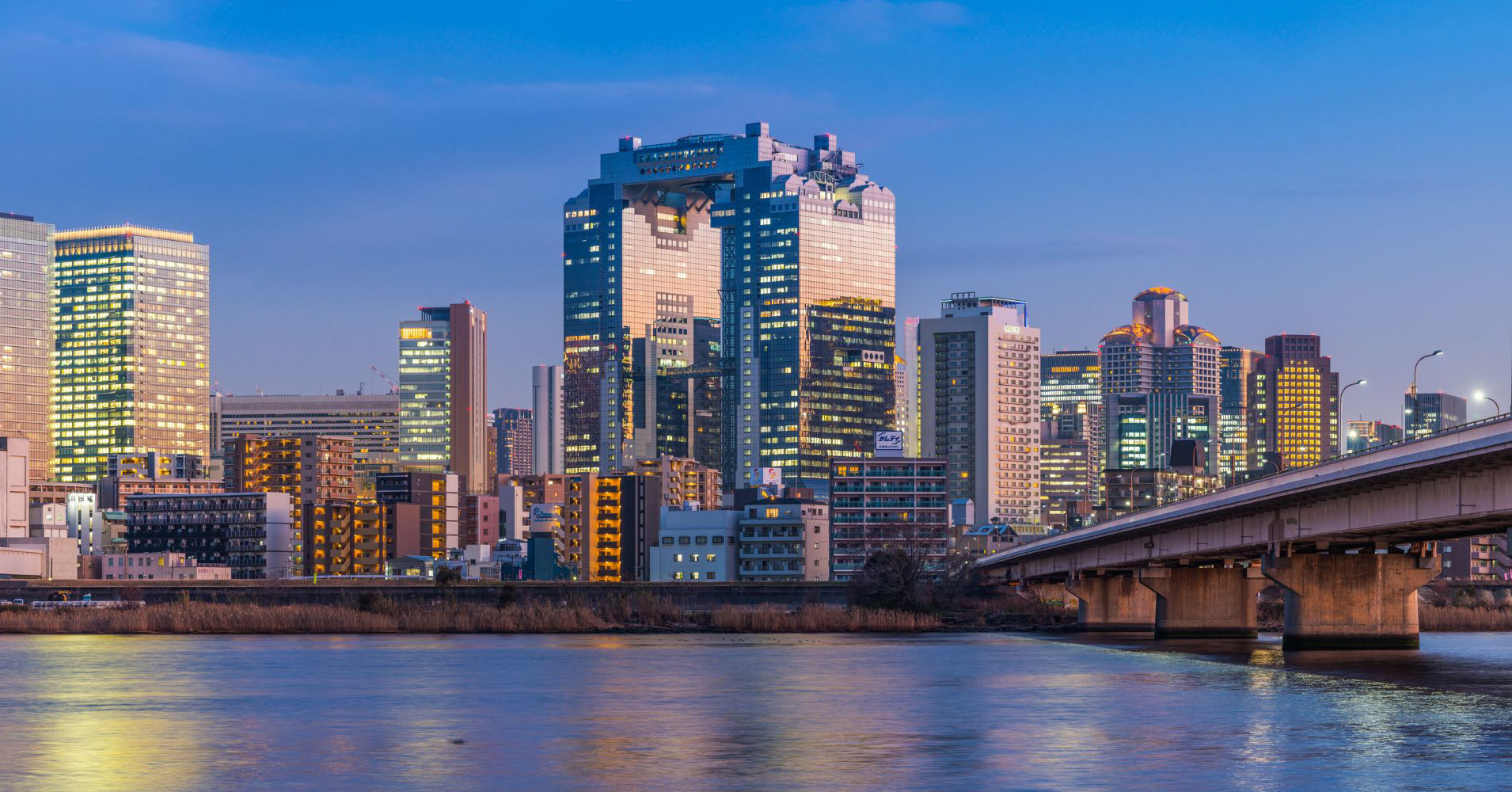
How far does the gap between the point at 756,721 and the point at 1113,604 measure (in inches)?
3503

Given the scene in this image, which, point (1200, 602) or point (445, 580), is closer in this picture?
point (1200, 602)

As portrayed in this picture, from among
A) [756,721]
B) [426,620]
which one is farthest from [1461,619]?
[756,721]

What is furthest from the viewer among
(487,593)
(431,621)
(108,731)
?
(487,593)

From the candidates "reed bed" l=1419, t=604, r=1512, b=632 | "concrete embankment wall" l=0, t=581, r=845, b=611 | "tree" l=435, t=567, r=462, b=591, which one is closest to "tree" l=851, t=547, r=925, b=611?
"concrete embankment wall" l=0, t=581, r=845, b=611

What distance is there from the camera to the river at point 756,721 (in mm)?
42719

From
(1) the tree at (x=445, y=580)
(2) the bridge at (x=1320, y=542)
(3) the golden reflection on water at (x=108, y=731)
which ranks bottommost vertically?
(1) the tree at (x=445, y=580)

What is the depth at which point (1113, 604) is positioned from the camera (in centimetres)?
14238

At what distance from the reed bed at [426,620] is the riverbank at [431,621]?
54 millimetres

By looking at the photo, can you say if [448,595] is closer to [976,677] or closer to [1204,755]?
[976,677]

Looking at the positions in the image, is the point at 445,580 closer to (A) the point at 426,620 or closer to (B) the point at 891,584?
(A) the point at 426,620

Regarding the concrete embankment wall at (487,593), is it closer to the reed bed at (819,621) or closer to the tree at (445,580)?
the tree at (445,580)

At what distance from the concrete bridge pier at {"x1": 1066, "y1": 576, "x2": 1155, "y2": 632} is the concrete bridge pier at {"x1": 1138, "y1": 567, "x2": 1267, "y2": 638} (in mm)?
19123

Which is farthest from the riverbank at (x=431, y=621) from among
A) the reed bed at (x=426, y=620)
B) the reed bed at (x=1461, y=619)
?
the reed bed at (x=1461, y=619)

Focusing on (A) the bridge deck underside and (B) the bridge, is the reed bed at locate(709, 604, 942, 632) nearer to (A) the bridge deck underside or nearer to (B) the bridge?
(B) the bridge
